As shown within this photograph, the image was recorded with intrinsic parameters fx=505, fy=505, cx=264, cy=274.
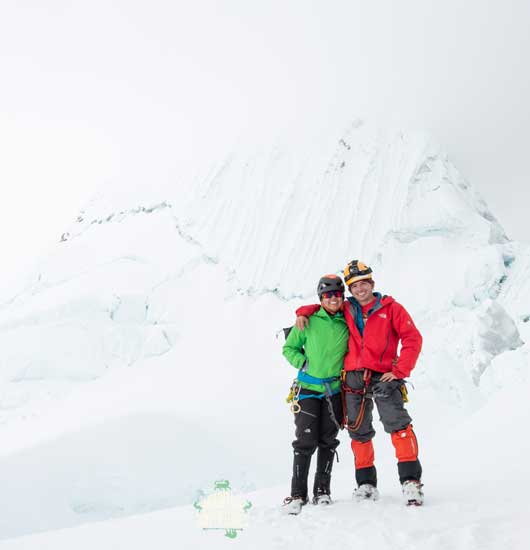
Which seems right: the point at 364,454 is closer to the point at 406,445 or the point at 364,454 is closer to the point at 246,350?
the point at 406,445

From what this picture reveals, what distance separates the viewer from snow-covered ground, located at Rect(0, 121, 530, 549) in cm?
380

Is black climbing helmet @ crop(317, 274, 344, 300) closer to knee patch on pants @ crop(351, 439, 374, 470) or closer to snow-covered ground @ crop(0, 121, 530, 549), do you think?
knee patch on pants @ crop(351, 439, 374, 470)

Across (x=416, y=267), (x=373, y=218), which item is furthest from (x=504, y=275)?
(x=373, y=218)

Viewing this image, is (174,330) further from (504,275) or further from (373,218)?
(504,275)

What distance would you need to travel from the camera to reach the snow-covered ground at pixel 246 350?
3.80 meters

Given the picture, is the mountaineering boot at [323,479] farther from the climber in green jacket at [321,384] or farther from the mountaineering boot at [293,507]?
the mountaineering boot at [293,507]

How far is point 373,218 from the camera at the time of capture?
17344mm

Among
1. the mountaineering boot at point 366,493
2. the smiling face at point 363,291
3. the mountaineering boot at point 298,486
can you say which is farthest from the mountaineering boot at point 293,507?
the smiling face at point 363,291

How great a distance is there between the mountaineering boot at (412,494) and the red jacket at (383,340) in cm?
79
